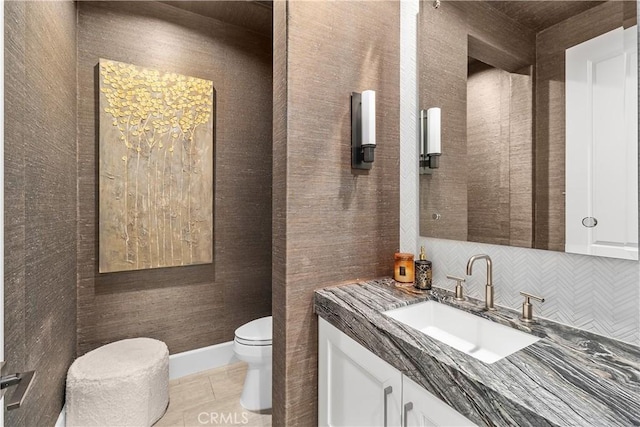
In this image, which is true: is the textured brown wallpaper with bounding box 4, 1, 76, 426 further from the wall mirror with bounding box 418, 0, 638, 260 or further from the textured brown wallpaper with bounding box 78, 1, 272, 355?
the wall mirror with bounding box 418, 0, 638, 260

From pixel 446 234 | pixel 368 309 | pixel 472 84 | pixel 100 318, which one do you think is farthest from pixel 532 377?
pixel 100 318

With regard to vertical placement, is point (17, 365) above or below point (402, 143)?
below

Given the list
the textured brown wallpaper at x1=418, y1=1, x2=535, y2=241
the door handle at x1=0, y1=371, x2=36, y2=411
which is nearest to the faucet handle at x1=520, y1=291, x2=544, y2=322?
the textured brown wallpaper at x1=418, y1=1, x2=535, y2=241

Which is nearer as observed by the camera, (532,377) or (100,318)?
(532,377)

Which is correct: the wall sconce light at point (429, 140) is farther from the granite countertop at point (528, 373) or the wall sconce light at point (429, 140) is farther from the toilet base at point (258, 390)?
the toilet base at point (258, 390)

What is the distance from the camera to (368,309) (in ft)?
3.61

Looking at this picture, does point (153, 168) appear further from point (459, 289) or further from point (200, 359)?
point (459, 289)

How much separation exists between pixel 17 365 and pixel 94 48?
1906 millimetres

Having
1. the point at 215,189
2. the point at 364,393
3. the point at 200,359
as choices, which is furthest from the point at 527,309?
the point at 200,359

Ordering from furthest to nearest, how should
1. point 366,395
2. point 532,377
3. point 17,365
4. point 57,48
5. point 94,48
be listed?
1. point 94,48
2. point 57,48
3. point 366,395
4. point 17,365
5. point 532,377

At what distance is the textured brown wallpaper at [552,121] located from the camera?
0.98 m

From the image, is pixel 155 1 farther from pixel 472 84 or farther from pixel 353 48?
pixel 472 84

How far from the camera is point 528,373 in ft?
2.30

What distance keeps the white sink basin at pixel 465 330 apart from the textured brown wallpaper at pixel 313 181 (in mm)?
338
